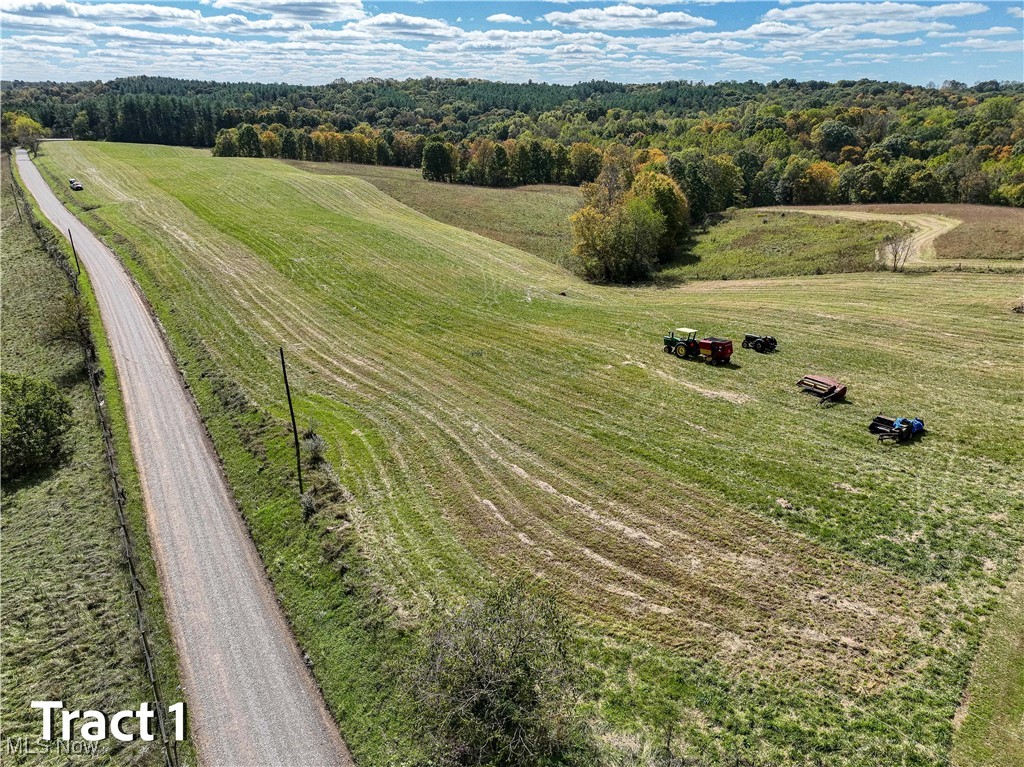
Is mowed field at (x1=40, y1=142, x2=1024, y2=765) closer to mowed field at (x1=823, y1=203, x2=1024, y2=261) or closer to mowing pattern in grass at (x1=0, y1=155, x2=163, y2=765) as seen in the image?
mowing pattern in grass at (x1=0, y1=155, x2=163, y2=765)

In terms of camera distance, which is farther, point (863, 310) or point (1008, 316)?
point (863, 310)

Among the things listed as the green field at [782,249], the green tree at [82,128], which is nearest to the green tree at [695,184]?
the green field at [782,249]

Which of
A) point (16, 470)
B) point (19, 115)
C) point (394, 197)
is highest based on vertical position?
point (19, 115)

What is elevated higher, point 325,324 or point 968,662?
point 325,324

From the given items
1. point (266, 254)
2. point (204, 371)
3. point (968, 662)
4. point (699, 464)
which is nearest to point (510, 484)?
point (699, 464)

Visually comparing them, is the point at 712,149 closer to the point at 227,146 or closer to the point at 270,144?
the point at 270,144

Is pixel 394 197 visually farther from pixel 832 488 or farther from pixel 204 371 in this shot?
pixel 832 488

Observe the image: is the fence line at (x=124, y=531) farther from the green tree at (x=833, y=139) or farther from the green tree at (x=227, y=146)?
the green tree at (x=833, y=139)

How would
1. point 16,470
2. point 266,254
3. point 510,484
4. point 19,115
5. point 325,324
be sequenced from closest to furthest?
point 510,484 → point 16,470 → point 325,324 → point 266,254 → point 19,115
